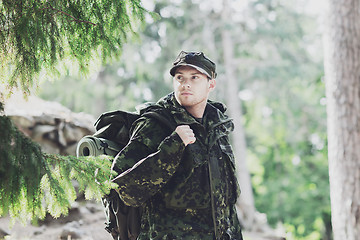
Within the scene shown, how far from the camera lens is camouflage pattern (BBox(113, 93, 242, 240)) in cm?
299

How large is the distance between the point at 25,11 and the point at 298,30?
16216 mm

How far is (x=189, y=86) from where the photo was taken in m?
3.34

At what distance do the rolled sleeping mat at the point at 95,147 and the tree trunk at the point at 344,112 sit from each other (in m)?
3.08

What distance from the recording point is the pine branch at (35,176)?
6.90 ft

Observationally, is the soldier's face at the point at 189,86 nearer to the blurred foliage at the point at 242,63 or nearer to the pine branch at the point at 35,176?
the pine branch at the point at 35,176

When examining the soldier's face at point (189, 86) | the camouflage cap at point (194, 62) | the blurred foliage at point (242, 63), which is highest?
the blurred foliage at point (242, 63)

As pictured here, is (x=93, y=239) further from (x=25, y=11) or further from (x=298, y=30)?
(x=298, y=30)

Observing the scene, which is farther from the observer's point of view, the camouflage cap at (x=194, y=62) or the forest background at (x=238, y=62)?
the forest background at (x=238, y=62)

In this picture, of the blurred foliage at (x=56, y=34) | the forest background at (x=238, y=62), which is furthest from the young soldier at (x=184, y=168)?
the forest background at (x=238, y=62)

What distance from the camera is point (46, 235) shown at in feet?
21.6

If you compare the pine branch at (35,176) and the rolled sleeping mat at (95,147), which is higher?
the rolled sleeping mat at (95,147)

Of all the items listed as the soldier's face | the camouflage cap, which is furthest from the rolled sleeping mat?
the camouflage cap

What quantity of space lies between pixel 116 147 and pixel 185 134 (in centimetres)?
64

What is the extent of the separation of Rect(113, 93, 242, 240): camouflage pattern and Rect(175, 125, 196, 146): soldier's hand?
37mm
